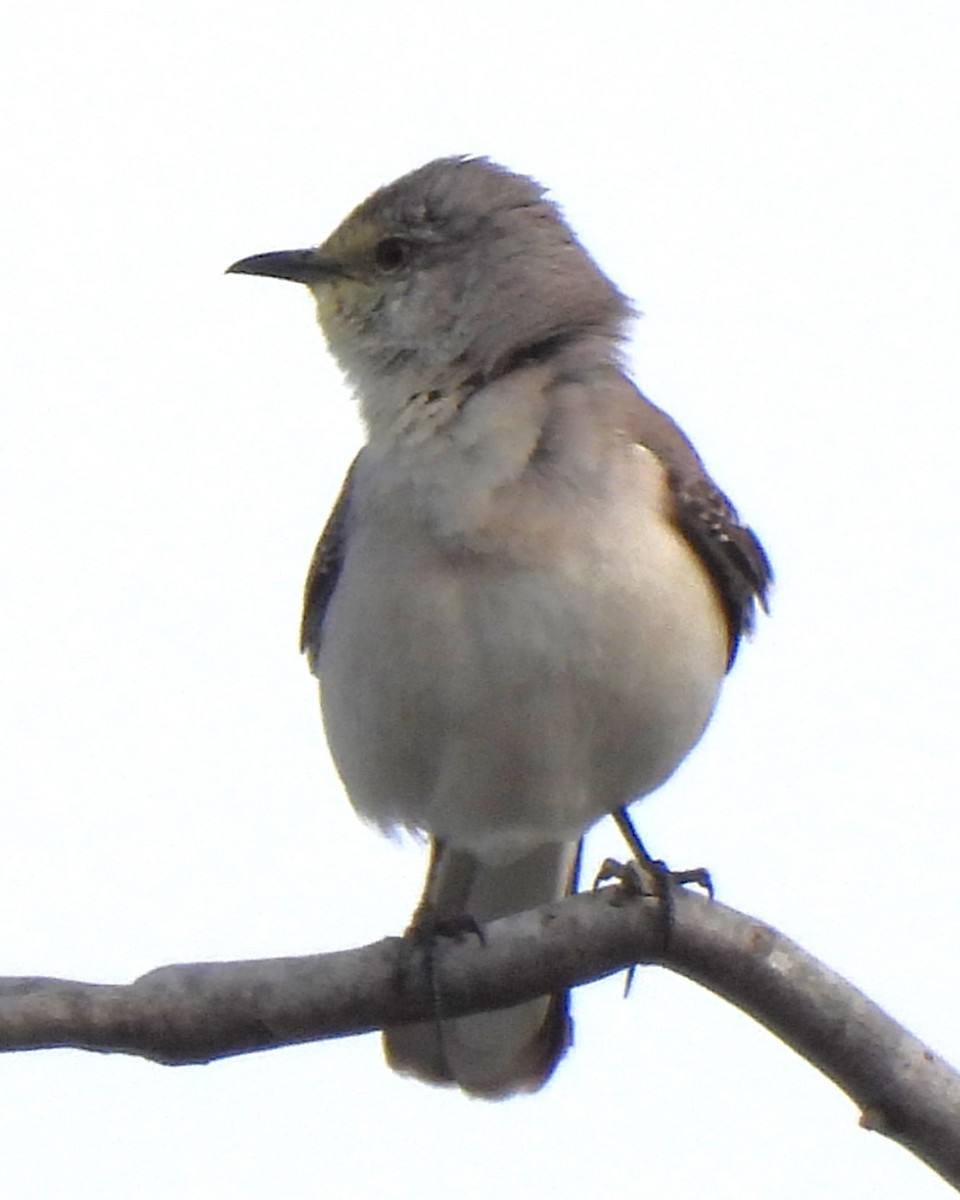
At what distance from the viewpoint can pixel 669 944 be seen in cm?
519

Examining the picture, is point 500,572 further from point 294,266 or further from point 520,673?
point 294,266

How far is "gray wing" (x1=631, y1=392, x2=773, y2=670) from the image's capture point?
6.37 m

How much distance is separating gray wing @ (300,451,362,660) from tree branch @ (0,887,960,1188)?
1714 mm

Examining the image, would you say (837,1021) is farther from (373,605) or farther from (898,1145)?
(373,605)

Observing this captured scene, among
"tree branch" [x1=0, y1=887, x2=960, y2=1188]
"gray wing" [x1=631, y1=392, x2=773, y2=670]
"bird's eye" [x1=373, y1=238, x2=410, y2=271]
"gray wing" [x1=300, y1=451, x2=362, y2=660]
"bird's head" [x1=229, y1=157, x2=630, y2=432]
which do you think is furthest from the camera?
"bird's eye" [x1=373, y1=238, x2=410, y2=271]

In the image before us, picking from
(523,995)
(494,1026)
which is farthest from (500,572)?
(494,1026)

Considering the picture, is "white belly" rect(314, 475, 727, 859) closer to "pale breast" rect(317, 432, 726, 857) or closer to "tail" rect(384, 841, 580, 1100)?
"pale breast" rect(317, 432, 726, 857)

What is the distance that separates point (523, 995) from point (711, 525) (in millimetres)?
1981

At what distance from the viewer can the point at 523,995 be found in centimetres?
503

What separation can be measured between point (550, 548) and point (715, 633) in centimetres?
83

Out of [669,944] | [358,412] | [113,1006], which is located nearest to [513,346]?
[358,412]

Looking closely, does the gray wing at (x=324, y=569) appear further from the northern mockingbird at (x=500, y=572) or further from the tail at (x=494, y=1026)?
the tail at (x=494, y=1026)

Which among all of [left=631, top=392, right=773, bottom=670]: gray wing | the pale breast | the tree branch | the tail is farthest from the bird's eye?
the tree branch

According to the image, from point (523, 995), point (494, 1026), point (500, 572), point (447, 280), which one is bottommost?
point (523, 995)
